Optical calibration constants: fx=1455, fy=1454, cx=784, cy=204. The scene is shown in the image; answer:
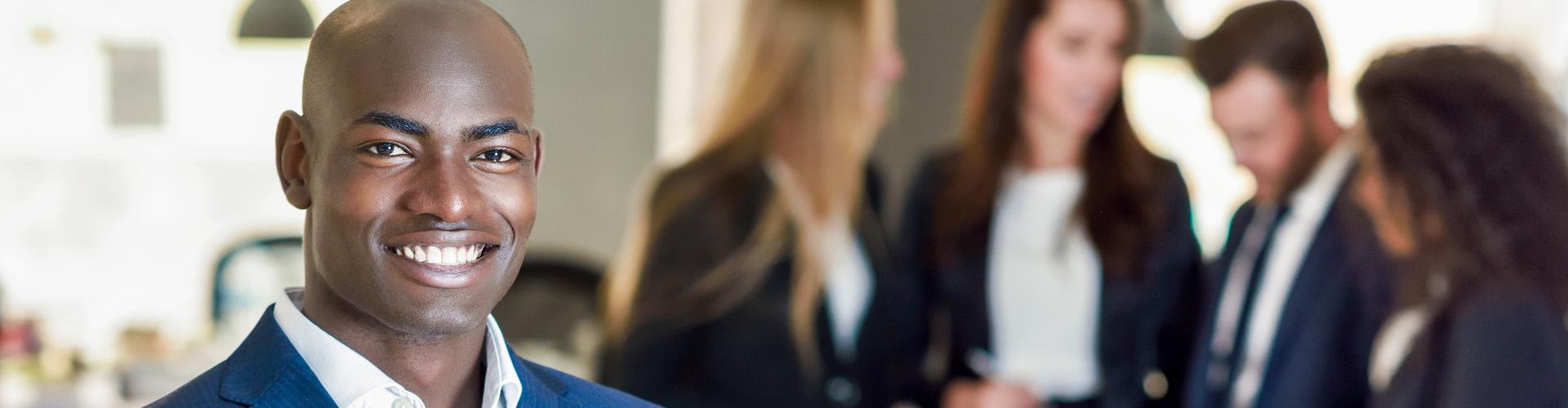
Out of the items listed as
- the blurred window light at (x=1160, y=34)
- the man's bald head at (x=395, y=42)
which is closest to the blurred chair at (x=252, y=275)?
the blurred window light at (x=1160, y=34)

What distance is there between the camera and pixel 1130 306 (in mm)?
2900

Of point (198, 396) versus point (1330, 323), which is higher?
point (198, 396)

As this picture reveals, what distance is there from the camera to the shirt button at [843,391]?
9.30 feet

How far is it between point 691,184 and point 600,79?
2.83m

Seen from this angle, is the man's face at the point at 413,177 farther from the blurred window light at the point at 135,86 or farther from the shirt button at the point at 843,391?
the blurred window light at the point at 135,86

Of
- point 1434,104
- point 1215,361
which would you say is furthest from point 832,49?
point 1434,104

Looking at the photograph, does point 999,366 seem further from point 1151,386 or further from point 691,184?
point 691,184

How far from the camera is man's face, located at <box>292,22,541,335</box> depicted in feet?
3.39

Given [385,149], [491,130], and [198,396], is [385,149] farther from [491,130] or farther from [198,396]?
[198,396]

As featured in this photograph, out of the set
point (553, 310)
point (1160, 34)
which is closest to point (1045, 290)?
point (1160, 34)

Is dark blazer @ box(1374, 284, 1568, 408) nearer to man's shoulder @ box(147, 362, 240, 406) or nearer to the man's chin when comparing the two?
the man's chin

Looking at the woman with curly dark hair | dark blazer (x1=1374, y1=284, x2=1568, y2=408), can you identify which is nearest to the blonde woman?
the woman with curly dark hair

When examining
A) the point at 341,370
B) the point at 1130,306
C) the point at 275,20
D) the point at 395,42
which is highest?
the point at 395,42

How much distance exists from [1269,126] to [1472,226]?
71 cm
